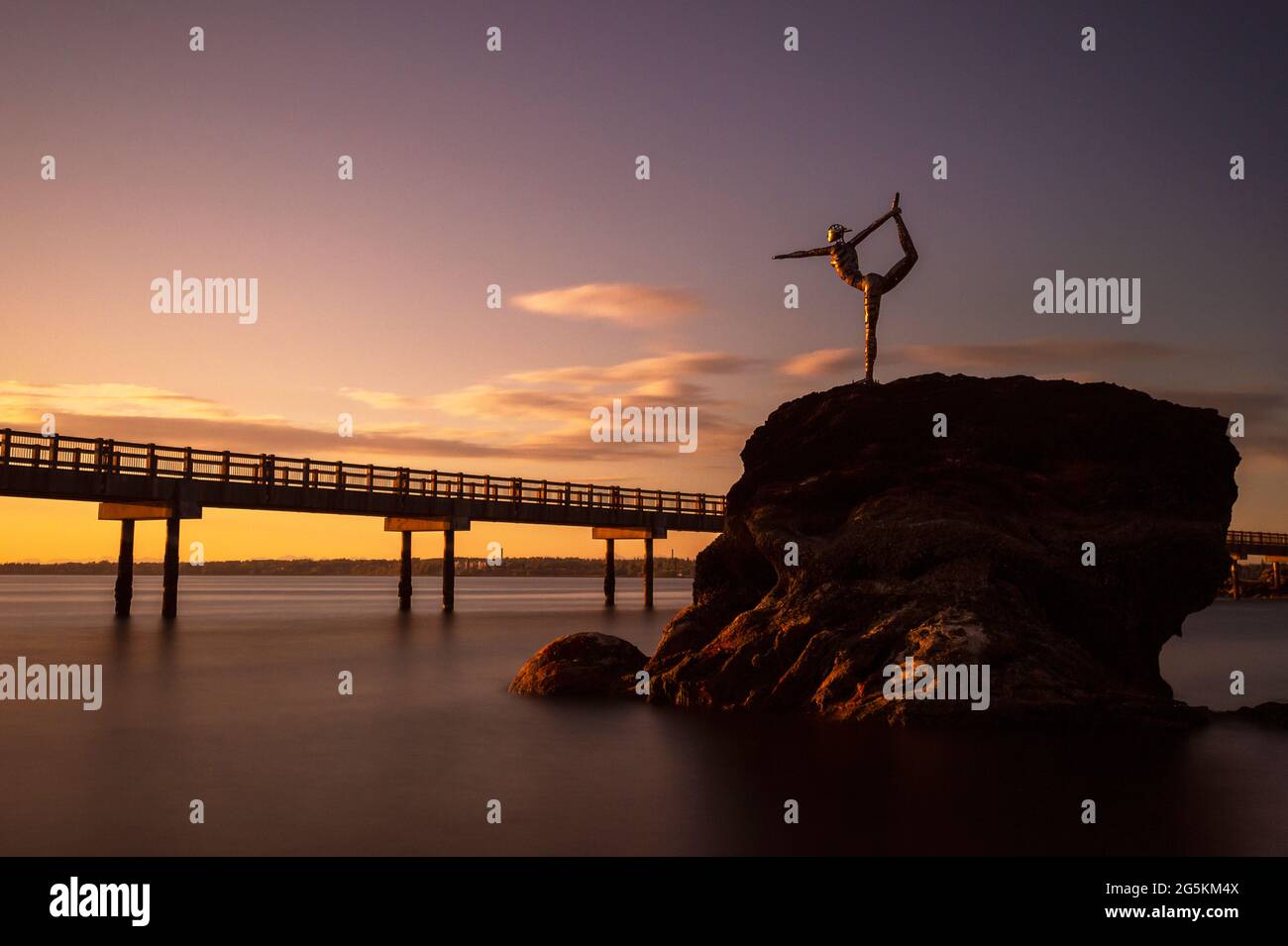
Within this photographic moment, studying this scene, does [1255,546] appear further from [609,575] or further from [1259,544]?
[609,575]

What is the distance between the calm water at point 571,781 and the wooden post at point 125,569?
17269mm

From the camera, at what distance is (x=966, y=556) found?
14234 mm

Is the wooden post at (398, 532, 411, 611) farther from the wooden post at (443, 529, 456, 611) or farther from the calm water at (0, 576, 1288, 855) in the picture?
the calm water at (0, 576, 1288, 855)

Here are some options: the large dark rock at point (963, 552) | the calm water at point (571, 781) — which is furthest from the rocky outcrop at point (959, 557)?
the calm water at point (571, 781)

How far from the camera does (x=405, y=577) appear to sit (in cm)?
4397

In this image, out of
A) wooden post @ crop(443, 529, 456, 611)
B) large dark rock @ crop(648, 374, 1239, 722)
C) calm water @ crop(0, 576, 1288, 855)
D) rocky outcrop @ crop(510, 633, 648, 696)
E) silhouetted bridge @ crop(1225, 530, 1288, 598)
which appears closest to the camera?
calm water @ crop(0, 576, 1288, 855)

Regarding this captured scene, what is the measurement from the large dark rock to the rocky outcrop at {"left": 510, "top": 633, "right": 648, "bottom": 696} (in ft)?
2.91

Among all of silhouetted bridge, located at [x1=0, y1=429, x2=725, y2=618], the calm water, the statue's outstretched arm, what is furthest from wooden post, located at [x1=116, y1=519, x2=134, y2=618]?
the statue's outstretched arm

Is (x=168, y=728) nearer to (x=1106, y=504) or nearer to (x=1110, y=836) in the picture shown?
(x=1110, y=836)

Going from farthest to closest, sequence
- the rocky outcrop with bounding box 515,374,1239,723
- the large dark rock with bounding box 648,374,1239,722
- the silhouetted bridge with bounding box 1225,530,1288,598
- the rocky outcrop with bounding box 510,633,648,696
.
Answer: the silhouetted bridge with bounding box 1225,530,1288,598
the rocky outcrop with bounding box 510,633,648,696
the large dark rock with bounding box 648,374,1239,722
the rocky outcrop with bounding box 515,374,1239,723

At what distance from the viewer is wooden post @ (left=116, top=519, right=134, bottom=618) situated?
113 feet

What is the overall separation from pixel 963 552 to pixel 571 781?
19.6ft

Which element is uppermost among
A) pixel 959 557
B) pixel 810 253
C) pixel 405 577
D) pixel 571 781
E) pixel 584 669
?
pixel 810 253

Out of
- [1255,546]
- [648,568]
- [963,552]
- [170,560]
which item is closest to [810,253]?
[963,552]
